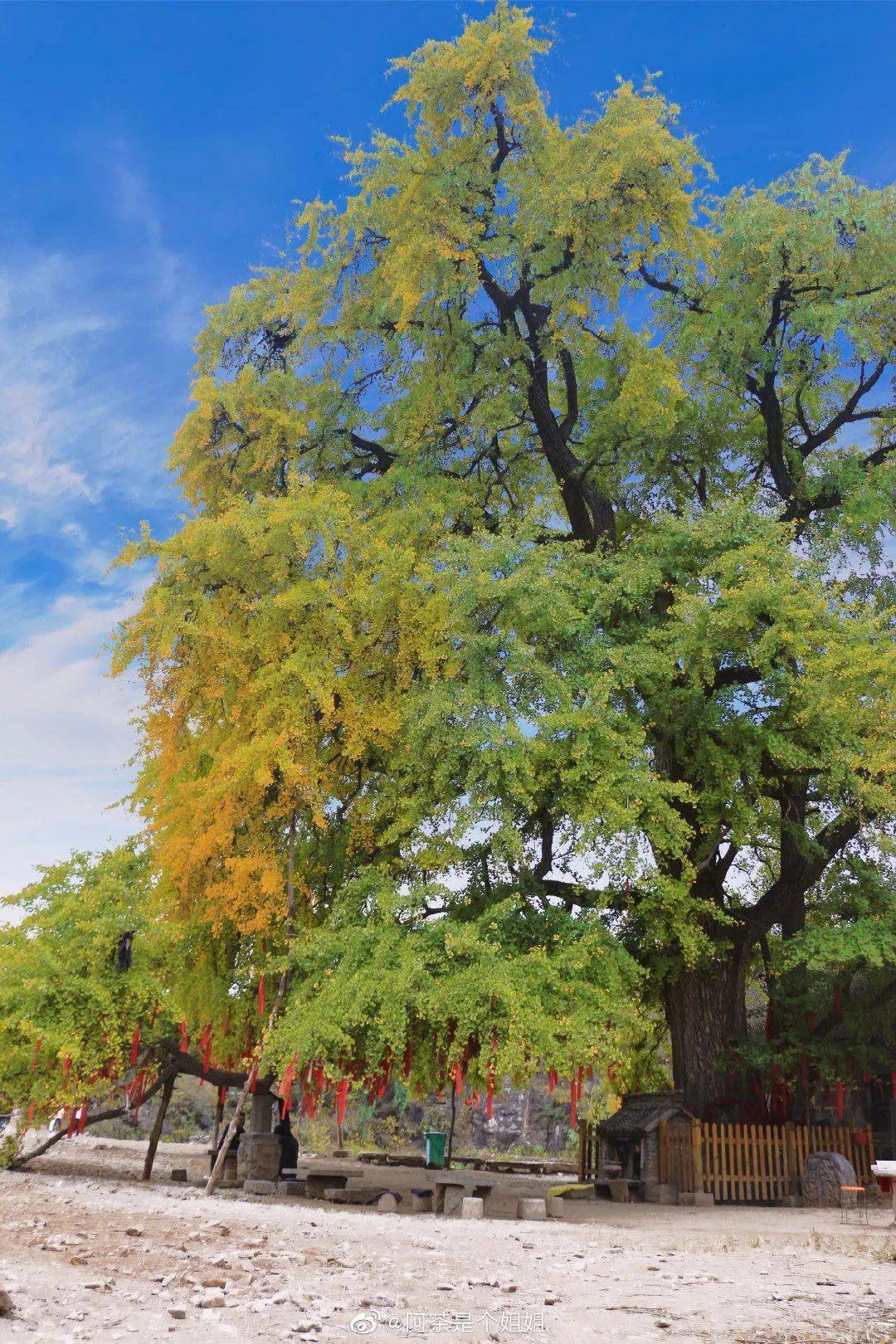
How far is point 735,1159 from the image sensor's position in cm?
1762

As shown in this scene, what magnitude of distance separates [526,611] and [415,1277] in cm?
1029

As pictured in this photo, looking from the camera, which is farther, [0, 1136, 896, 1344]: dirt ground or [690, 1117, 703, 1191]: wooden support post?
[690, 1117, 703, 1191]: wooden support post

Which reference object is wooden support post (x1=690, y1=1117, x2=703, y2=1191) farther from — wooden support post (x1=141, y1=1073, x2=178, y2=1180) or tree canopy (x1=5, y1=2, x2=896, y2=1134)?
wooden support post (x1=141, y1=1073, x2=178, y2=1180)

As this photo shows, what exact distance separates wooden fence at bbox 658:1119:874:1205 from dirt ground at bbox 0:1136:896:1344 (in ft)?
12.7

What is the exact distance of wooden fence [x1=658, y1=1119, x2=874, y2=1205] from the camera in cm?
1744

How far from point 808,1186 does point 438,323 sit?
1744 cm

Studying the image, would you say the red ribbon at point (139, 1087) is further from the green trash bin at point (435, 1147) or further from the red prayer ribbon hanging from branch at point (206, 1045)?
the green trash bin at point (435, 1147)

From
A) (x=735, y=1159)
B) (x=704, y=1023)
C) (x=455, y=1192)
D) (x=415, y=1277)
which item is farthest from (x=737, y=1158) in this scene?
(x=415, y=1277)

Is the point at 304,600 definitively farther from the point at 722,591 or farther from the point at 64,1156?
the point at 64,1156

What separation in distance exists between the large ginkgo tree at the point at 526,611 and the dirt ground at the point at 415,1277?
2858mm

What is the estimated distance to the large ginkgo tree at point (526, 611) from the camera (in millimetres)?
16359

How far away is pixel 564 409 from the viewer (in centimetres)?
2439

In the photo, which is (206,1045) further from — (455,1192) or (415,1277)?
(415,1277)

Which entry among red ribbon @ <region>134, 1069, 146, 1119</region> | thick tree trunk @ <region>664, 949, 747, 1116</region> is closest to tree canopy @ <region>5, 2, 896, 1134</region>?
thick tree trunk @ <region>664, 949, 747, 1116</region>
